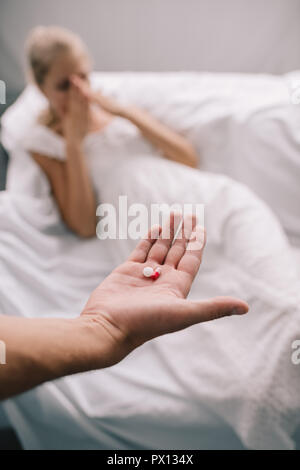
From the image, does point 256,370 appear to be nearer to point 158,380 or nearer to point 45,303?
point 158,380

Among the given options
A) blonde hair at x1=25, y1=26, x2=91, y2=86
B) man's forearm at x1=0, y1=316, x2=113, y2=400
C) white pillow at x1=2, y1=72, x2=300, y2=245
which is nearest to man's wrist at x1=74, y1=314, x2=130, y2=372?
man's forearm at x1=0, y1=316, x2=113, y2=400

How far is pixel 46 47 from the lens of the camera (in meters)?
0.79

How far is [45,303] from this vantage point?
0.64 meters

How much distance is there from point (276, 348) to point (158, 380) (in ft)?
0.65

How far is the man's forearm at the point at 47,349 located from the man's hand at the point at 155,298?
2cm

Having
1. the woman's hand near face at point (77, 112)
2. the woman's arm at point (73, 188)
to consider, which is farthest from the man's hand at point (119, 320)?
→ the woman's hand near face at point (77, 112)

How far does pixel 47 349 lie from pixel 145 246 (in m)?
0.19

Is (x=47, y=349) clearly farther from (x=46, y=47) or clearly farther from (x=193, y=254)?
(x=46, y=47)

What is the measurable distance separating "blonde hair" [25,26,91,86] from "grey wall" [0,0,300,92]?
0.02m

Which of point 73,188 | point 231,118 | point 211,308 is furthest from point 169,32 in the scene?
point 211,308

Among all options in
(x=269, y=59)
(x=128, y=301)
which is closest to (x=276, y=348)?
(x=128, y=301)

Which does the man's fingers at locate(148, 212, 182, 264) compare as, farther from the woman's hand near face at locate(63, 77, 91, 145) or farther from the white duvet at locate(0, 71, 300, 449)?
the woman's hand near face at locate(63, 77, 91, 145)

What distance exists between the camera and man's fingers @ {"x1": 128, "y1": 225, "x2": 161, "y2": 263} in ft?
1.63

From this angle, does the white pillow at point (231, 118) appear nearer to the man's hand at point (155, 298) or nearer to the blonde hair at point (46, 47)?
the blonde hair at point (46, 47)
